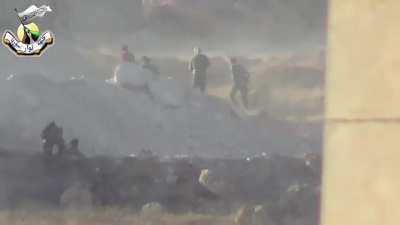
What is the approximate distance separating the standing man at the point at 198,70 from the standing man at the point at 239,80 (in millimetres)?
180

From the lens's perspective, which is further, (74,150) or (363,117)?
(74,150)

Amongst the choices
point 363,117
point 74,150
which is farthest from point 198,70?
point 363,117

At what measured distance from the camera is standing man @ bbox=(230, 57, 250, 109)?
527 centimetres

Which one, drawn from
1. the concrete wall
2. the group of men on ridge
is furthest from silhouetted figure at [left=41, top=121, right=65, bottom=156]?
the concrete wall

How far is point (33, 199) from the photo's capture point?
525 centimetres

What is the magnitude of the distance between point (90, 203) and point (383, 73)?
1.98 m

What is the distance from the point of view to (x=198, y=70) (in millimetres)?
5289

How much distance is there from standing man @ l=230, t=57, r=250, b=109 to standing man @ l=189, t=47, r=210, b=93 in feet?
0.59

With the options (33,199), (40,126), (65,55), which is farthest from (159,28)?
(33,199)

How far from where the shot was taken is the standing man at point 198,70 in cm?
529

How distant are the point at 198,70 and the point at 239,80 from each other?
0.27 m

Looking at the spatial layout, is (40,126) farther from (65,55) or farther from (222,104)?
(222,104)

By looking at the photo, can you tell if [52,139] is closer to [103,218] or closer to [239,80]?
[103,218]

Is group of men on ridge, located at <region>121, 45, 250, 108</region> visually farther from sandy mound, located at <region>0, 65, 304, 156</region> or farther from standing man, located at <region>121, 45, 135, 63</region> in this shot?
standing man, located at <region>121, 45, 135, 63</region>
